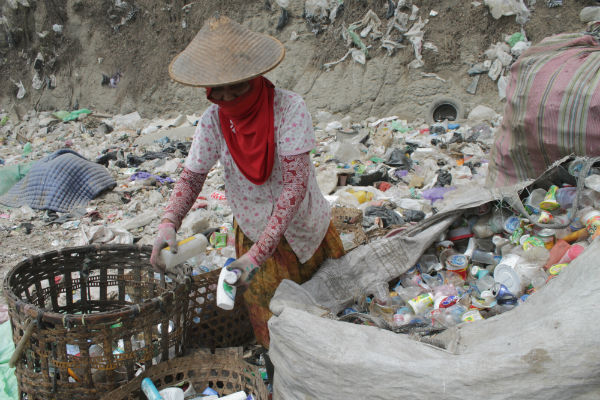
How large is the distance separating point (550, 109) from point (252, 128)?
183 cm

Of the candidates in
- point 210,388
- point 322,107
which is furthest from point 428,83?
point 210,388

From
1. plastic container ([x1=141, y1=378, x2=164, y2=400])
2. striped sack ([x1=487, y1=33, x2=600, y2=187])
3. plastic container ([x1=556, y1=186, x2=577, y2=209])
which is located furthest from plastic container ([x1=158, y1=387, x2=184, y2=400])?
striped sack ([x1=487, y1=33, x2=600, y2=187])

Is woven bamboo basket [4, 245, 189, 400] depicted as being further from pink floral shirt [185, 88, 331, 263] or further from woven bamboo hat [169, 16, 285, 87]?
woven bamboo hat [169, 16, 285, 87]

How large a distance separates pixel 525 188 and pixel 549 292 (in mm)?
1085

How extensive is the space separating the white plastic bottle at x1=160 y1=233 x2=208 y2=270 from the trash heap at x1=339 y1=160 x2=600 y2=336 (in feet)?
2.31

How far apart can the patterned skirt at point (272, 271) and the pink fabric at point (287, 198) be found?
15.1 inches

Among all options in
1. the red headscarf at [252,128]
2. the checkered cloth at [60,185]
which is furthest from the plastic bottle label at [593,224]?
the checkered cloth at [60,185]

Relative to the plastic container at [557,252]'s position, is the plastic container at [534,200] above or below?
above

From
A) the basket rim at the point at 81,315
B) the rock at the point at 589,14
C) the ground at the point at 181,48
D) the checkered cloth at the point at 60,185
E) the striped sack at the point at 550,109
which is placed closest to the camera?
the basket rim at the point at 81,315

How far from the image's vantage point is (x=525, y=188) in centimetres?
245

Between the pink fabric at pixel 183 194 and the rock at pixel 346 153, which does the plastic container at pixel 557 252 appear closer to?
the pink fabric at pixel 183 194

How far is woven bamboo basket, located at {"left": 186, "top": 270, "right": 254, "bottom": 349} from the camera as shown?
2.24m

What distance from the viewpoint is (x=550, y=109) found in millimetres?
2650

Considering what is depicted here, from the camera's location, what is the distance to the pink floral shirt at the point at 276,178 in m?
1.84
